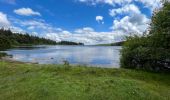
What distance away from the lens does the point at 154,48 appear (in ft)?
51.1

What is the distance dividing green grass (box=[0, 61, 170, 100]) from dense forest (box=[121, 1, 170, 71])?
6.42 ft

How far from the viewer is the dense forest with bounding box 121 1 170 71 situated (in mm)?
14656

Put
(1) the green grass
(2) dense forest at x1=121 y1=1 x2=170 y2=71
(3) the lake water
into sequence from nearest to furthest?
1. (1) the green grass
2. (2) dense forest at x1=121 y1=1 x2=170 y2=71
3. (3) the lake water

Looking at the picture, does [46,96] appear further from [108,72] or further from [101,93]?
[108,72]

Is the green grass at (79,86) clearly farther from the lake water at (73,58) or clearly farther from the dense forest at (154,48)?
the lake water at (73,58)

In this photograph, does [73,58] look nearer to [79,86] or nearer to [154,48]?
[154,48]

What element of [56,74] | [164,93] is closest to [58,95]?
[56,74]

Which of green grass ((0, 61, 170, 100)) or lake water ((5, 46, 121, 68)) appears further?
lake water ((5, 46, 121, 68))

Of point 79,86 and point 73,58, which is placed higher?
point 79,86

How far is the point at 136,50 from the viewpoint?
53.0ft

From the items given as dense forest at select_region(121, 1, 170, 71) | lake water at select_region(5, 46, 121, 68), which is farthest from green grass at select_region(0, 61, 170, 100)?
lake water at select_region(5, 46, 121, 68)

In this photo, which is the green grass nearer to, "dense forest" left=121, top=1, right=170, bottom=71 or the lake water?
"dense forest" left=121, top=1, right=170, bottom=71

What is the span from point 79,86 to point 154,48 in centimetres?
746

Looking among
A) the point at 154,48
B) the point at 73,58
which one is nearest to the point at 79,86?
the point at 154,48
